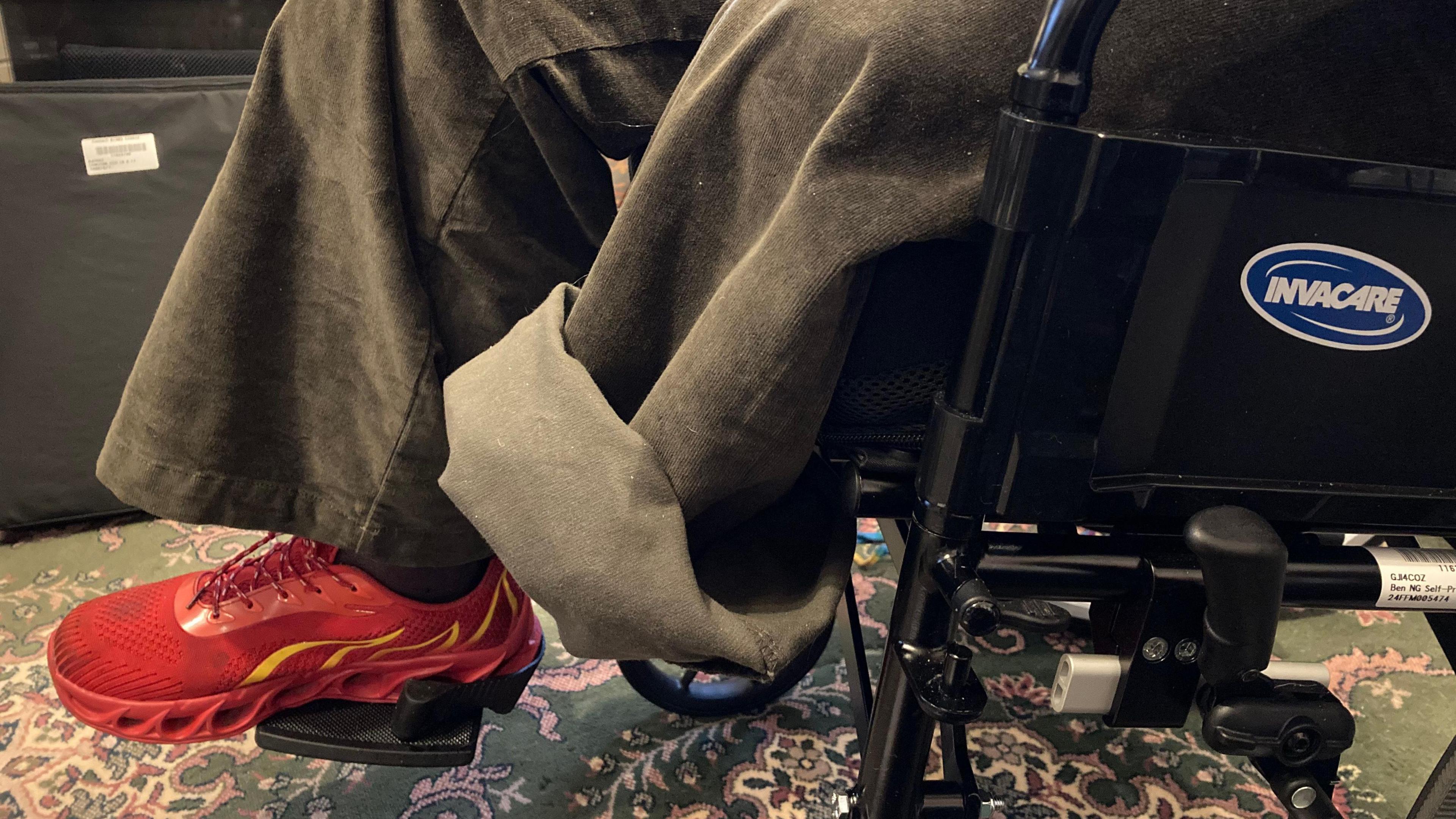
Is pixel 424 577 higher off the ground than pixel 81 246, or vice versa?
pixel 81 246

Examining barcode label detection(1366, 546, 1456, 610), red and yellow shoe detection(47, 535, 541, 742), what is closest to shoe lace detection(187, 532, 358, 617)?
red and yellow shoe detection(47, 535, 541, 742)

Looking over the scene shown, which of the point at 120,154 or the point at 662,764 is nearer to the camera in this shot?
the point at 662,764

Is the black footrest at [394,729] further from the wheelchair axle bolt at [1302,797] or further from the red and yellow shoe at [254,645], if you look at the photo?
the wheelchair axle bolt at [1302,797]

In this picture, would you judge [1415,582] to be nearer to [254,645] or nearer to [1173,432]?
[1173,432]

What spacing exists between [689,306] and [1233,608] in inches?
11.2

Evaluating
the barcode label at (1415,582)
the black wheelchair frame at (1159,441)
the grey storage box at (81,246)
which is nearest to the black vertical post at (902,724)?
the black wheelchair frame at (1159,441)

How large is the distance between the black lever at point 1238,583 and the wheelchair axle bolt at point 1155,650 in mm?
39

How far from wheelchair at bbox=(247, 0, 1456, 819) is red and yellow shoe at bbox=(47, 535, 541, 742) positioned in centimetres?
42

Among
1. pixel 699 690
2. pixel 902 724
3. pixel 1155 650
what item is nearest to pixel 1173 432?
pixel 1155 650

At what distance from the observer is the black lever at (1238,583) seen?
360 mm

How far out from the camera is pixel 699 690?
90 cm

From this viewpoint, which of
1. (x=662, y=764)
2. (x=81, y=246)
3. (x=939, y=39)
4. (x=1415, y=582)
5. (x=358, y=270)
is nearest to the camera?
(x=939, y=39)

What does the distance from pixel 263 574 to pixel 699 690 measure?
42cm

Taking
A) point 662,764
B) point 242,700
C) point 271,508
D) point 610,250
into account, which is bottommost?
point 662,764
